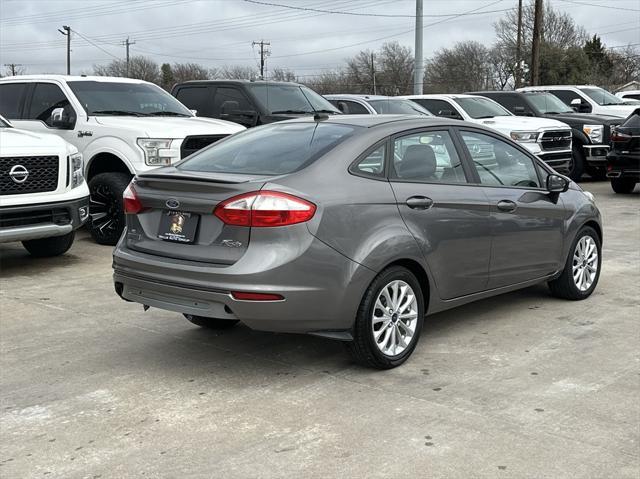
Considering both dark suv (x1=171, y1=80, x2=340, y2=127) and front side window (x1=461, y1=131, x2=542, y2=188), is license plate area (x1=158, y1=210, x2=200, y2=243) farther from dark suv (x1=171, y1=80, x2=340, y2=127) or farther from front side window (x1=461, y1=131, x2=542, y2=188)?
dark suv (x1=171, y1=80, x2=340, y2=127)

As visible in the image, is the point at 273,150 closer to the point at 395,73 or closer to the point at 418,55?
the point at 418,55

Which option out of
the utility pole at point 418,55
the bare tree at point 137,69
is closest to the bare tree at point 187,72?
the bare tree at point 137,69

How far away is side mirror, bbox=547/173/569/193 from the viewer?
623 cm

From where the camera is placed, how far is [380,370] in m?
4.91

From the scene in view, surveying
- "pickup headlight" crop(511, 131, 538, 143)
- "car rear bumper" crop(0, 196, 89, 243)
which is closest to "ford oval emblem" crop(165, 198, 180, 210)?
"car rear bumper" crop(0, 196, 89, 243)

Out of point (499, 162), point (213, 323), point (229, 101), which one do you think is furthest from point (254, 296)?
point (229, 101)

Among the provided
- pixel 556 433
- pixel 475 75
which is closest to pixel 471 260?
pixel 556 433

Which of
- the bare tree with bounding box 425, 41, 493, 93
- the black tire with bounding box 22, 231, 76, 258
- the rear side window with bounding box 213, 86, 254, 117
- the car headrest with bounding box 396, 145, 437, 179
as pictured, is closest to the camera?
the car headrest with bounding box 396, 145, 437, 179

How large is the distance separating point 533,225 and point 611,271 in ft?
7.81

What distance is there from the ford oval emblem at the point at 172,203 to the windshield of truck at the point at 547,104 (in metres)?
14.4

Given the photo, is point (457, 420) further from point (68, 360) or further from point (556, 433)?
point (68, 360)

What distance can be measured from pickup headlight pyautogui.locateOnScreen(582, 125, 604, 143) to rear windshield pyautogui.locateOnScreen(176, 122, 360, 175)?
Result: 40.9ft

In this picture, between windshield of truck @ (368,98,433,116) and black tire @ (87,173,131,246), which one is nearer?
black tire @ (87,173,131,246)

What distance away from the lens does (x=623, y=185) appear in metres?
15.0
